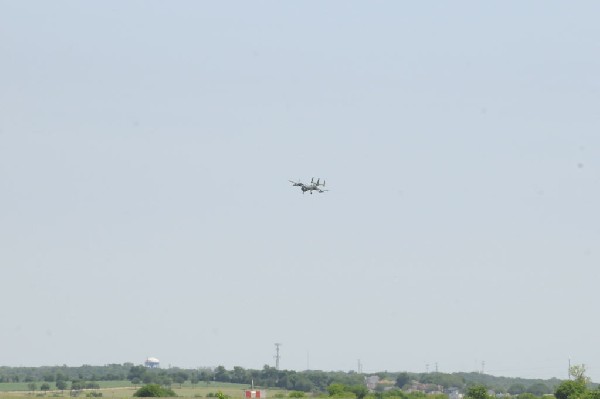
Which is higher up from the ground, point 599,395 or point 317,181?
point 317,181

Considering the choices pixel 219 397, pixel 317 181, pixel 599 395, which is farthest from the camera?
pixel 599 395

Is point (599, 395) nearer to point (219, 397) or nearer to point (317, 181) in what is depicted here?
point (317, 181)

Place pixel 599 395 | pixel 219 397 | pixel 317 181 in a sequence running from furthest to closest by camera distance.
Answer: pixel 599 395 → pixel 317 181 → pixel 219 397

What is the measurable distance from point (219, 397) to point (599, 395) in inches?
3617

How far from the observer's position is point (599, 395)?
184 meters

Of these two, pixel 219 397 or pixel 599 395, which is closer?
pixel 219 397

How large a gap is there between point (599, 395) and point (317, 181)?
70884mm

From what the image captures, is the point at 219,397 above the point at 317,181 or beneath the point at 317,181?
beneath

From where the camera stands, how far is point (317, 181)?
141625 millimetres

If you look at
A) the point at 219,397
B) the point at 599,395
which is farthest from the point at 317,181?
the point at 599,395

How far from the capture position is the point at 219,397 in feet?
368

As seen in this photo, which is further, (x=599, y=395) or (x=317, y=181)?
(x=599, y=395)
